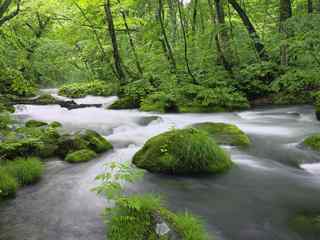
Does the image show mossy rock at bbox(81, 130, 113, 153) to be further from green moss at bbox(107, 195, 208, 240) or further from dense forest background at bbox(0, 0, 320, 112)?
dense forest background at bbox(0, 0, 320, 112)

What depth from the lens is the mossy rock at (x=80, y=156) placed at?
22.1ft

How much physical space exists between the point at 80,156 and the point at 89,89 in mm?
11525

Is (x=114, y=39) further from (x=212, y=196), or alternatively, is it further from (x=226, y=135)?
(x=212, y=196)

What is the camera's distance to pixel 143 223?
3.18 m

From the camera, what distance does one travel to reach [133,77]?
1653 centimetres

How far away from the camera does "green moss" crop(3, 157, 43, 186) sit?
554 cm

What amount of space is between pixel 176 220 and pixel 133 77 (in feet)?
44.9

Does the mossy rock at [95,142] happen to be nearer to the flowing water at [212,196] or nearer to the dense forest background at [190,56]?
the flowing water at [212,196]

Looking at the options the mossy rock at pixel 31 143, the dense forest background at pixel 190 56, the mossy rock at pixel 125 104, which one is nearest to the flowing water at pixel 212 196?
the mossy rock at pixel 31 143

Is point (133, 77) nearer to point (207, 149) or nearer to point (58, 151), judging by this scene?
point (58, 151)

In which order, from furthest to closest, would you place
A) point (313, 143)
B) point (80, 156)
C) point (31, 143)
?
point (313, 143)
point (80, 156)
point (31, 143)

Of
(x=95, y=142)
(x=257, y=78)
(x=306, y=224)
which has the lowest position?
(x=306, y=224)

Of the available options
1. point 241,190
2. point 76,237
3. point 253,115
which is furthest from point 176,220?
point 253,115

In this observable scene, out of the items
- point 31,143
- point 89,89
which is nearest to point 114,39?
point 89,89
